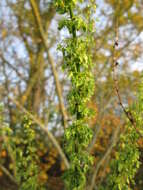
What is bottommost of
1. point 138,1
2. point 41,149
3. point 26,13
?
point 41,149

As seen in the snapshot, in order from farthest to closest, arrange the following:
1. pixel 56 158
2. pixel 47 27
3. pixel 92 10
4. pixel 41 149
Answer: pixel 56 158 < pixel 41 149 < pixel 47 27 < pixel 92 10

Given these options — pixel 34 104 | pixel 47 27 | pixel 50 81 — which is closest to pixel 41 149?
pixel 34 104

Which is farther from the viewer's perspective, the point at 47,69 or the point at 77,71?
the point at 47,69

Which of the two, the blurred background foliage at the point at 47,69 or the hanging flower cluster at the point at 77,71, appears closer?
the hanging flower cluster at the point at 77,71

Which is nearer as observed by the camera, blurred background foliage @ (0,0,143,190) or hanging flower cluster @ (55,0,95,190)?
hanging flower cluster @ (55,0,95,190)

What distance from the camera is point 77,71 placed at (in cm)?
266

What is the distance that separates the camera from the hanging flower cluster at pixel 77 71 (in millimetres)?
2584

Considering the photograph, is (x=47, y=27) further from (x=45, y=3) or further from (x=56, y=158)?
(x=56, y=158)

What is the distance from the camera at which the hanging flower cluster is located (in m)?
2.58

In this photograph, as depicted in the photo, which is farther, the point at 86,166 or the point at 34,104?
the point at 34,104

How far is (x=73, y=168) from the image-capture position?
2.83 meters

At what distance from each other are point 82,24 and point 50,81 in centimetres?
679

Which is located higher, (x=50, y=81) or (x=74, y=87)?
(x=50, y=81)

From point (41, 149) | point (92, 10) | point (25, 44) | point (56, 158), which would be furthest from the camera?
point (56, 158)
